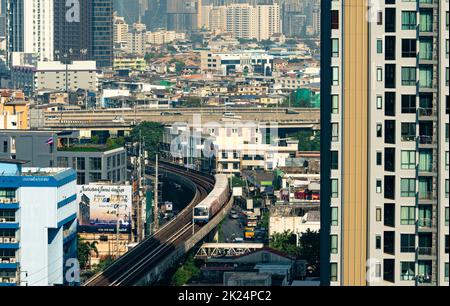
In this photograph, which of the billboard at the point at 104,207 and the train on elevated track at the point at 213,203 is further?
the train on elevated track at the point at 213,203

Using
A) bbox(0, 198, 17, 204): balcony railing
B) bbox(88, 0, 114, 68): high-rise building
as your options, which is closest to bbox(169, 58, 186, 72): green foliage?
bbox(88, 0, 114, 68): high-rise building

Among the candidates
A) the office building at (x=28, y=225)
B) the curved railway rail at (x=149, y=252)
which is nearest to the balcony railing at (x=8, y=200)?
the office building at (x=28, y=225)

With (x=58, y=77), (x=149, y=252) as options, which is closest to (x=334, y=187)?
(x=149, y=252)

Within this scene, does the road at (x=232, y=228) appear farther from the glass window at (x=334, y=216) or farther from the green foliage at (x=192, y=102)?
the green foliage at (x=192, y=102)

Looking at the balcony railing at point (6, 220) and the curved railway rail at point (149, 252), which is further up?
the balcony railing at point (6, 220)

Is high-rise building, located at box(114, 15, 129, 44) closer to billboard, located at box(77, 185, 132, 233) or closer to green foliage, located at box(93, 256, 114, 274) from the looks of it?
billboard, located at box(77, 185, 132, 233)

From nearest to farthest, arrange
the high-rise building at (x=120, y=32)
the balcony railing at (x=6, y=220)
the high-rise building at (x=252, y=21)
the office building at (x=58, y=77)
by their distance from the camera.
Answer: the balcony railing at (x=6, y=220), the office building at (x=58, y=77), the high-rise building at (x=120, y=32), the high-rise building at (x=252, y=21)
